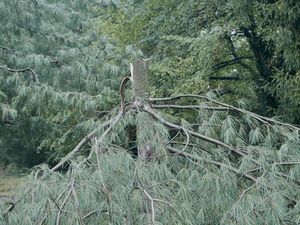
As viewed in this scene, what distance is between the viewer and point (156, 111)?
301cm

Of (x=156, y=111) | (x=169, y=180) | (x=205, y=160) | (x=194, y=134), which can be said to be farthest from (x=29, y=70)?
(x=169, y=180)

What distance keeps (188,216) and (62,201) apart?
21.3 inches

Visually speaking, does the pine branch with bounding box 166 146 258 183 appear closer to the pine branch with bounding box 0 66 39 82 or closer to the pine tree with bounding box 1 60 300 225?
the pine tree with bounding box 1 60 300 225

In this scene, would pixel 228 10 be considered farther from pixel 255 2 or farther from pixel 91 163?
pixel 91 163

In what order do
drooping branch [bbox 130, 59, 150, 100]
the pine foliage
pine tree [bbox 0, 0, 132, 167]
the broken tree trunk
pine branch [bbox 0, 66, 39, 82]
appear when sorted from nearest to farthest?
the pine foliage < the broken tree trunk < drooping branch [bbox 130, 59, 150, 100] < pine tree [bbox 0, 0, 132, 167] < pine branch [bbox 0, 66, 39, 82]

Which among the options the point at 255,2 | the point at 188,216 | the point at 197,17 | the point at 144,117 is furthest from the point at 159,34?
the point at 188,216

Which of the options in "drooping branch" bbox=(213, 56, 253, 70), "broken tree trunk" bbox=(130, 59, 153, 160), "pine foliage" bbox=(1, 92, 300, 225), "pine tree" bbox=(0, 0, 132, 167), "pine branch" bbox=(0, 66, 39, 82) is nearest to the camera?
"pine foliage" bbox=(1, 92, 300, 225)

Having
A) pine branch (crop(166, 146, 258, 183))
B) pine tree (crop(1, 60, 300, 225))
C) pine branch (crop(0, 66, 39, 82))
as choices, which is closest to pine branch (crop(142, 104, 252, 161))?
pine tree (crop(1, 60, 300, 225))

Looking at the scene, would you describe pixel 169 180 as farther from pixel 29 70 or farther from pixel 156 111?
pixel 29 70

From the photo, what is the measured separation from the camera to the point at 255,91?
668cm

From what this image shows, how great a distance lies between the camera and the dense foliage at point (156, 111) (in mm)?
2426

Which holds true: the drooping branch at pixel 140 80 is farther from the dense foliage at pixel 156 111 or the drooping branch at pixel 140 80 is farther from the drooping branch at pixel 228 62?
the drooping branch at pixel 228 62

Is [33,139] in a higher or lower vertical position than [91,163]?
lower

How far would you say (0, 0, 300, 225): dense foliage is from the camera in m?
2.43
